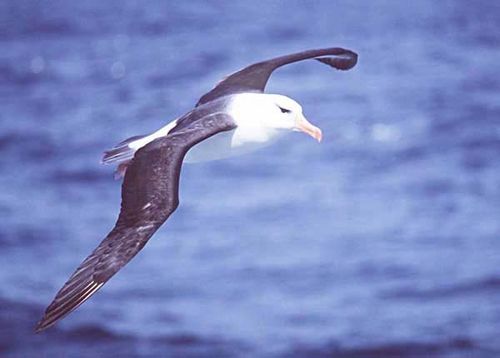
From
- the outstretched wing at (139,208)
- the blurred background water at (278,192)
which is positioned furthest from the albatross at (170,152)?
the blurred background water at (278,192)

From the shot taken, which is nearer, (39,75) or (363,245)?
(363,245)

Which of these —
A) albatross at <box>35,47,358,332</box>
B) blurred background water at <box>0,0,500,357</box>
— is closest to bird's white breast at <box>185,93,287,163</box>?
albatross at <box>35,47,358,332</box>

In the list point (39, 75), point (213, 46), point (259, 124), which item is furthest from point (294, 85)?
point (259, 124)

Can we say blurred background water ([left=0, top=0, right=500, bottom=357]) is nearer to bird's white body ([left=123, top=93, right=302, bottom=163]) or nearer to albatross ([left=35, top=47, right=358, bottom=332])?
albatross ([left=35, top=47, right=358, bottom=332])

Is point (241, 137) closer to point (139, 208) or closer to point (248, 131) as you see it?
point (248, 131)

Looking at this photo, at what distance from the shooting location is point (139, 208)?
38.4ft

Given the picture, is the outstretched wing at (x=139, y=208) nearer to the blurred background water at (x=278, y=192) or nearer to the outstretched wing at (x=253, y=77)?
the outstretched wing at (x=253, y=77)

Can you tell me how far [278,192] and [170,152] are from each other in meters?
26.3

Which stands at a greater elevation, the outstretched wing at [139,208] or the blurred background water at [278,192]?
the blurred background water at [278,192]

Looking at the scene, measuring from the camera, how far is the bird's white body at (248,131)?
1313cm

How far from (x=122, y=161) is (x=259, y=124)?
1.37m

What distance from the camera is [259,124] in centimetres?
1320

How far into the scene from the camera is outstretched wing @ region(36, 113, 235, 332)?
36.4 ft

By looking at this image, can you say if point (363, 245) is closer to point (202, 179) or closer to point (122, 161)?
point (202, 179)
